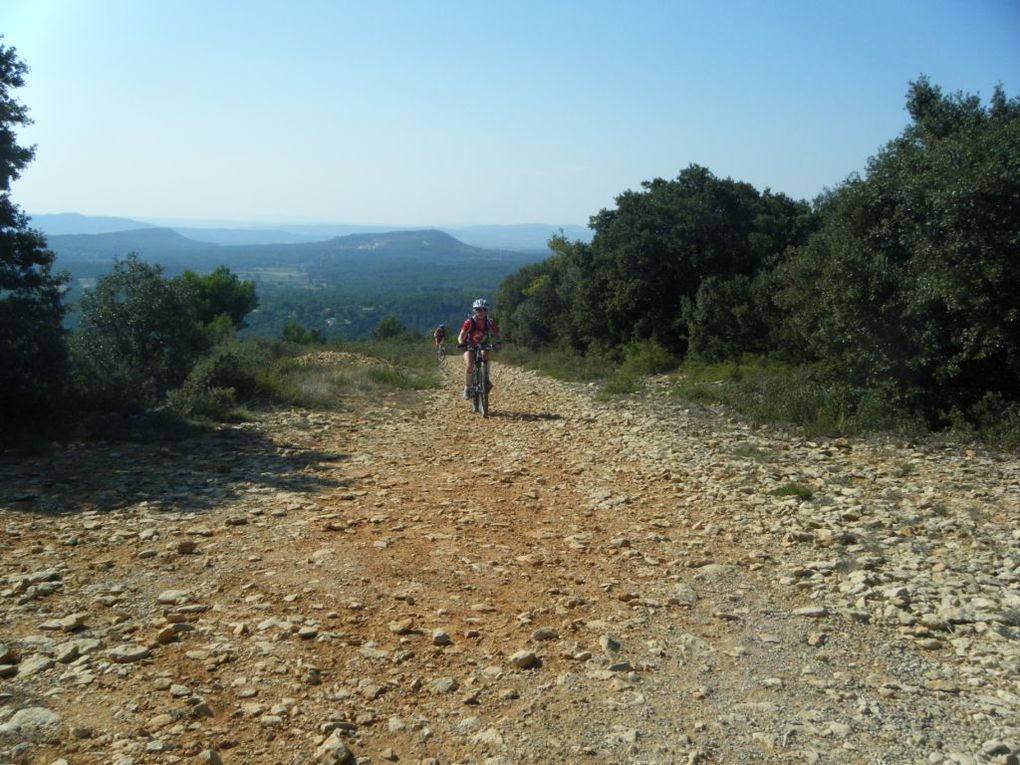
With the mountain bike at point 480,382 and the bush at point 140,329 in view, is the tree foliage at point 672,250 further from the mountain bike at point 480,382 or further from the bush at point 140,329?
the bush at point 140,329

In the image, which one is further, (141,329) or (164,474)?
(141,329)

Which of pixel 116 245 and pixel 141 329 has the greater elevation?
pixel 116 245

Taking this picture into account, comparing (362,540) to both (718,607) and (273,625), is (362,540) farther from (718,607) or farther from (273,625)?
(718,607)

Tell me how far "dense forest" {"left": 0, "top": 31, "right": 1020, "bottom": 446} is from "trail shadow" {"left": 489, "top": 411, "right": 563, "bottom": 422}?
3.76 m

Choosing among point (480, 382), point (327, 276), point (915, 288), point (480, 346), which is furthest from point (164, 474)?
point (327, 276)

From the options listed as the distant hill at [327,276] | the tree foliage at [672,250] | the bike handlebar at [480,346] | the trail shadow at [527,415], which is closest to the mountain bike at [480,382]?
the bike handlebar at [480,346]

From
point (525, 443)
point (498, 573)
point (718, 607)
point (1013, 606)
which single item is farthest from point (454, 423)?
point (1013, 606)

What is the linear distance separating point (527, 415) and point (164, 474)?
20.9 ft

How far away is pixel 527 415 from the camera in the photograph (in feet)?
44.0

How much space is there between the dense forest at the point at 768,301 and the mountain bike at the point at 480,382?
3605 mm

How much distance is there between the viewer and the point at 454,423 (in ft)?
A: 41.3

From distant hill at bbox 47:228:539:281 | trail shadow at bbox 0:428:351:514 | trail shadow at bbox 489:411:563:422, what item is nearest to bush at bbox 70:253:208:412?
trail shadow at bbox 0:428:351:514

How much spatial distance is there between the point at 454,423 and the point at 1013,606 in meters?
8.79

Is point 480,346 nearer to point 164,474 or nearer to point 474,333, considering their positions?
point 474,333
